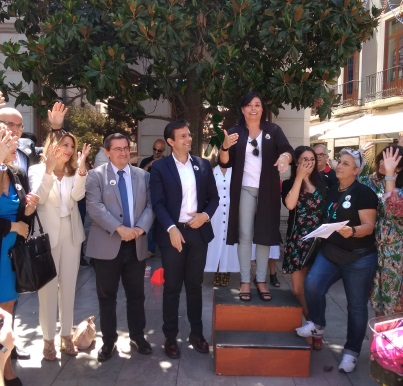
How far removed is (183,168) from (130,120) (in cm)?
630

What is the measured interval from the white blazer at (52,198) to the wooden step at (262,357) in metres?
1.59

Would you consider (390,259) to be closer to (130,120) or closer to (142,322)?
(142,322)

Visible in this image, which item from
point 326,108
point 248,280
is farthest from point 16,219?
point 326,108

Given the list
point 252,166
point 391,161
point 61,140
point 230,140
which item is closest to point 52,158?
point 61,140

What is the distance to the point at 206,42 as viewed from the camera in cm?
643

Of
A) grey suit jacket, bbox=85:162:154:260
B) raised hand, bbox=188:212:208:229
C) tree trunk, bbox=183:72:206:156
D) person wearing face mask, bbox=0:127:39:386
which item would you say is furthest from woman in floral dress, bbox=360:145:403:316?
tree trunk, bbox=183:72:206:156

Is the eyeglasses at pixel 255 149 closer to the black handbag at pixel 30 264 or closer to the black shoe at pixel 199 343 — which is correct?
the black shoe at pixel 199 343

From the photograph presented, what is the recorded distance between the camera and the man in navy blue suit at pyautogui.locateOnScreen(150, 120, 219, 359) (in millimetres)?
3932

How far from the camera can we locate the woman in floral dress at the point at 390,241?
3.54 meters

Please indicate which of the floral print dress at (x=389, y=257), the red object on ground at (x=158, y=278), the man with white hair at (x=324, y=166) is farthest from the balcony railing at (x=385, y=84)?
the floral print dress at (x=389, y=257)

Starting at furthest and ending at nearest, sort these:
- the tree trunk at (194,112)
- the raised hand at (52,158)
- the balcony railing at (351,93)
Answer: the balcony railing at (351,93), the tree trunk at (194,112), the raised hand at (52,158)

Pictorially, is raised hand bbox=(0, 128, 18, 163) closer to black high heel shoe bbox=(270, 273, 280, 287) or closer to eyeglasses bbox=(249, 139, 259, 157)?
eyeglasses bbox=(249, 139, 259, 157)

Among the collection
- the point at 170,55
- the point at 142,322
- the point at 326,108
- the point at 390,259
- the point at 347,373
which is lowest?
the point at 347,373

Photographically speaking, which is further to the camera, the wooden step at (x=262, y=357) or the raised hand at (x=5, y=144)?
the wooden step at (x=262, y=357)
